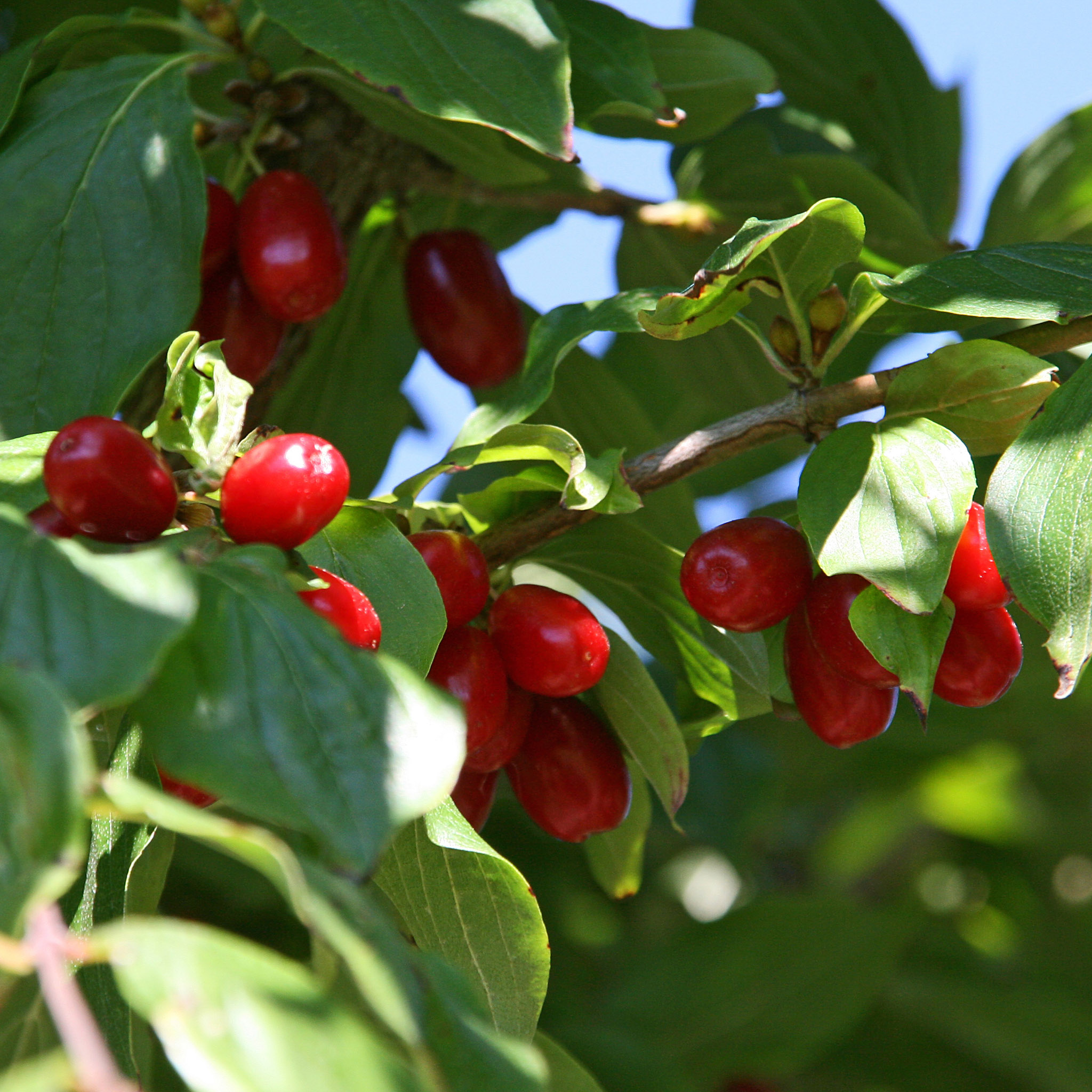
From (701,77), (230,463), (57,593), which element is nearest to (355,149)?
(701,77)

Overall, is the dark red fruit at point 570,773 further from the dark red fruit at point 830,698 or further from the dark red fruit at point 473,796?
the dark red fruit at point 830,698

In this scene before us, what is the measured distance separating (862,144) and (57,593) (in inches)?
54.1

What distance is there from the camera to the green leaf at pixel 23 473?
2.45 ft

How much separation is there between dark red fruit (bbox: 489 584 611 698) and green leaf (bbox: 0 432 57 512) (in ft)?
1.11

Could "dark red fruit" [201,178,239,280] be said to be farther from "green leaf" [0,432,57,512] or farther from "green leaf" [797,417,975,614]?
"green leaf" [797,417,975,614]

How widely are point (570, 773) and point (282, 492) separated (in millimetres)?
372

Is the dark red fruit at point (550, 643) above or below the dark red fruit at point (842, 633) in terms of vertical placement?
below

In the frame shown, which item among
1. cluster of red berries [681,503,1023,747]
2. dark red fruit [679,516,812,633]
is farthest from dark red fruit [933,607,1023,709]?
dark red fruit [679,516,812,633]

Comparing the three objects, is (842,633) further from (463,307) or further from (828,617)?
(463,307)

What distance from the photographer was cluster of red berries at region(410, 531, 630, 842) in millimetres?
847

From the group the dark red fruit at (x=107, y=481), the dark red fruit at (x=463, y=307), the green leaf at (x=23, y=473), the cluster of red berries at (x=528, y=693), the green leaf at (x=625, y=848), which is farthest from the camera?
the dark red fruit at (x=463, y=307)

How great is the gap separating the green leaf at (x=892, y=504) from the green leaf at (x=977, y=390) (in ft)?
0.08

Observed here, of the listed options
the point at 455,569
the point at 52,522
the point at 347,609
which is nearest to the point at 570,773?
the point at 455,569

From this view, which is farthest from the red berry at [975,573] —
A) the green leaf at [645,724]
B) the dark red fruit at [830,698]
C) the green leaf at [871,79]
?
the green leaf at [871,79]
